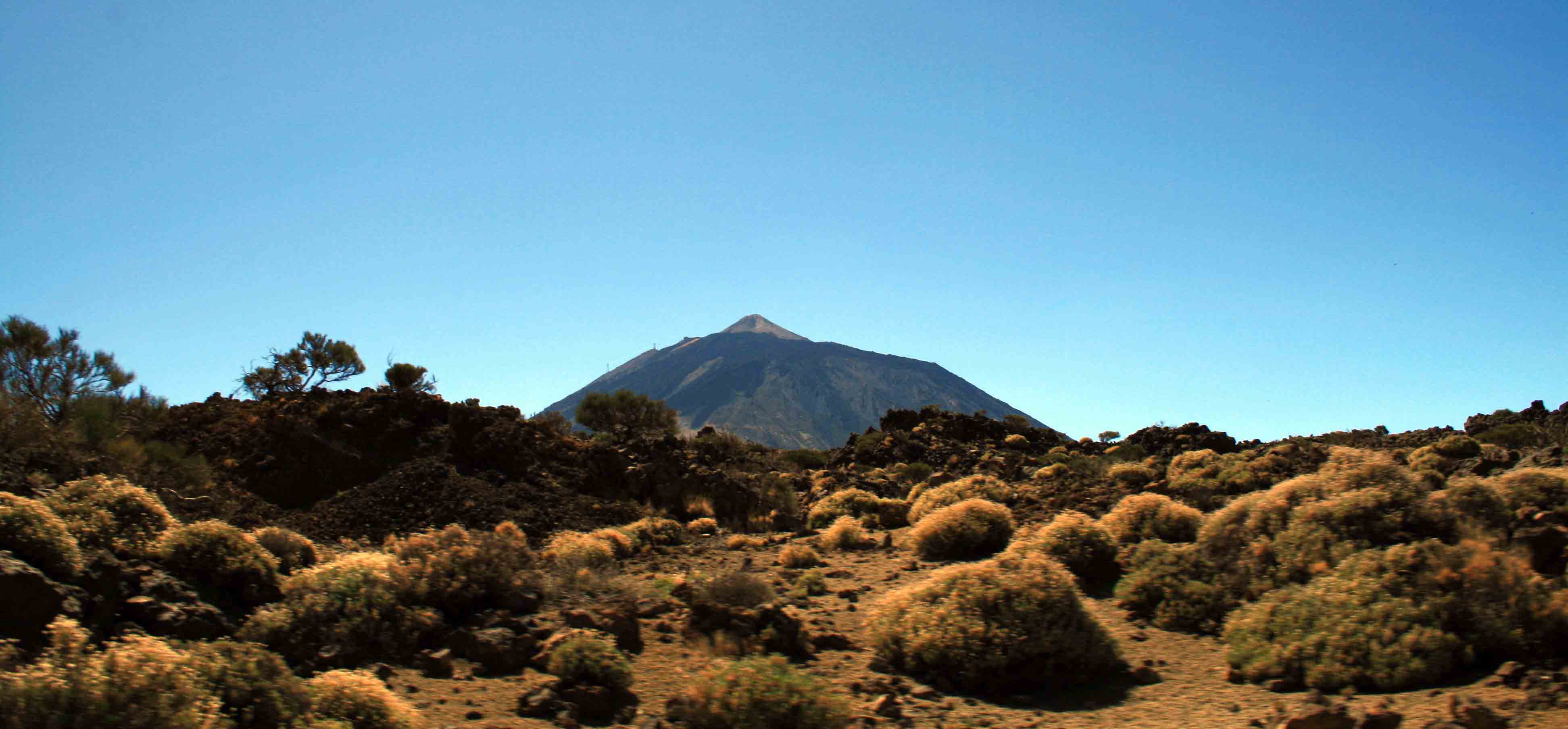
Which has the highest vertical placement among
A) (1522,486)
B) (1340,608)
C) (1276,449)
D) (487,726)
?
(1276,449)

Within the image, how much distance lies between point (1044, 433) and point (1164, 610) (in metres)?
31.4

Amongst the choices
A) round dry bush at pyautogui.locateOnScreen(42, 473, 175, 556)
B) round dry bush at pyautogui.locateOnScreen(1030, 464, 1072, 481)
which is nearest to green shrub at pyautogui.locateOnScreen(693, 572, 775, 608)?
round dry bush at pyautogui.locateOnScreen(42, 473, 175, 556)

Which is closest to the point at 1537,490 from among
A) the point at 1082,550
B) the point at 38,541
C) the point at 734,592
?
the point at 1082,550

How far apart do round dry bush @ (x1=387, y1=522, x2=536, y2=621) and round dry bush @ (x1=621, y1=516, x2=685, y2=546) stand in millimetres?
6683

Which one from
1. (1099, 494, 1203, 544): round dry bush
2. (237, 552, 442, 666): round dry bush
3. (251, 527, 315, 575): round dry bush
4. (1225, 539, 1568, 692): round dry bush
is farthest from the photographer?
(1099, 494, 1203, 544): round dry bush

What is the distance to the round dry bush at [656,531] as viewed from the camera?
805 inches

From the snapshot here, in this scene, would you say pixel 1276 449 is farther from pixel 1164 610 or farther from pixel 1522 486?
pixel 1164 610

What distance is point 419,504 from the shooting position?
22.2m

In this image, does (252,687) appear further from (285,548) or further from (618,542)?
(618,542)

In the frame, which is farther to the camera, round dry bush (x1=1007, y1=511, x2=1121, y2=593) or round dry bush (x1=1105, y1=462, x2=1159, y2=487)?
round dry bush (x1=1105, y1=462, x2=1159, y2=487)

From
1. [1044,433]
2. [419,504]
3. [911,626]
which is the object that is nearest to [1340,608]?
[911,626]

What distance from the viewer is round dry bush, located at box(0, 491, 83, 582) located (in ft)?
30.4

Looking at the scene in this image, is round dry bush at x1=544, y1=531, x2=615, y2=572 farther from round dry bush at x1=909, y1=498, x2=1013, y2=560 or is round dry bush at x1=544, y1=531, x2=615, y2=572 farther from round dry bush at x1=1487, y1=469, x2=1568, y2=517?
round dry bush at x1=1487, y1=469, x2=1568, y2=517

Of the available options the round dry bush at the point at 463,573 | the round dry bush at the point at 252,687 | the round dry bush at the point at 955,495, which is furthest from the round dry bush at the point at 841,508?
the round dry bush at the point at 252,687
